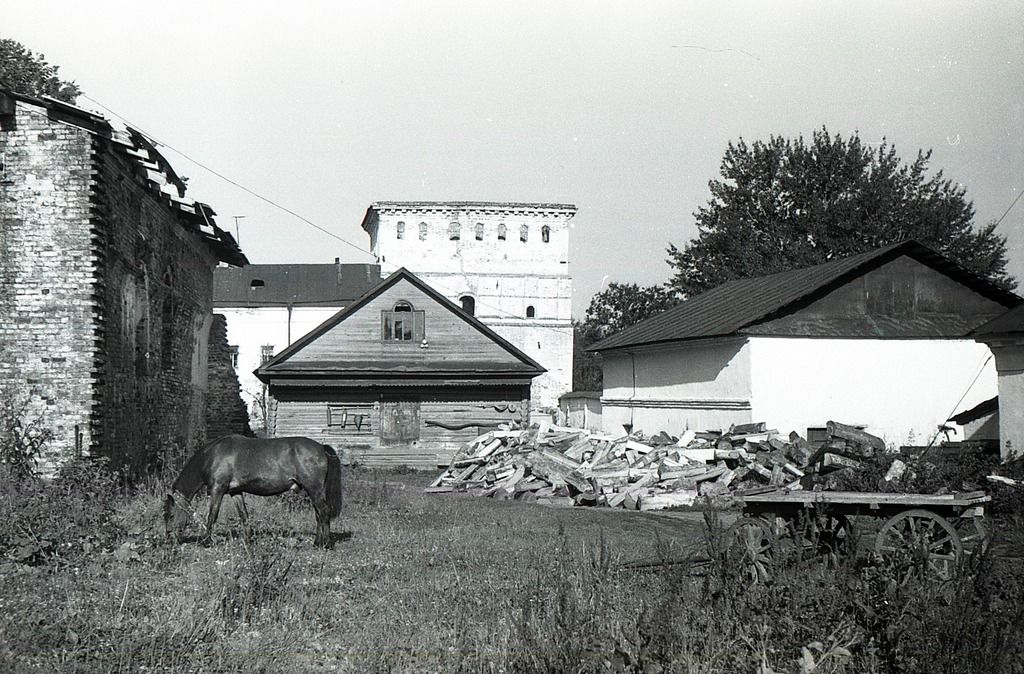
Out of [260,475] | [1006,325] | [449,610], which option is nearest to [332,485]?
[260,475]

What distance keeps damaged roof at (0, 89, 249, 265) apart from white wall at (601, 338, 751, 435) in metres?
13.3

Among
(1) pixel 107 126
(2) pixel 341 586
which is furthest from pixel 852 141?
(2) pixel 341 586

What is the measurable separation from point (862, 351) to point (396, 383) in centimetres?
1400

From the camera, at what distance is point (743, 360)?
24.5m

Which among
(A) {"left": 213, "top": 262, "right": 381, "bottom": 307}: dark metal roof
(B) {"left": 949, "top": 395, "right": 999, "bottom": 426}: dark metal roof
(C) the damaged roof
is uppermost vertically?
(A) {"left": 213, "top": 262, "right": 381, "bottom": 307}: dark metal roof

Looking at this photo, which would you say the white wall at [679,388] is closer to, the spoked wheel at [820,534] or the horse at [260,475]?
the spoked wheel at [820,534]

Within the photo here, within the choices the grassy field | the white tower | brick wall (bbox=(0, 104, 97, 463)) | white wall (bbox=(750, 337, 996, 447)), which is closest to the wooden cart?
the grassy field

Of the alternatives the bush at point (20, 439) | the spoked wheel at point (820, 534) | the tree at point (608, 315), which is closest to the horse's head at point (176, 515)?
the bush at point (20, 439)

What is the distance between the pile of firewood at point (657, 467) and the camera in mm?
19578

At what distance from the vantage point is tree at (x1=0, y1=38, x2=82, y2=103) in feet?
95.8

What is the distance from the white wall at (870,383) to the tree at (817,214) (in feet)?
75.1

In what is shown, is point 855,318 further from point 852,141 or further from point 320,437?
point 852,141

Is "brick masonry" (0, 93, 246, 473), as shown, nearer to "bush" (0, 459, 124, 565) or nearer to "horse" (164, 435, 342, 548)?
"bush" (0, 459, 124, 565)

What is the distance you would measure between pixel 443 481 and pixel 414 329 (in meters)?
8.76
